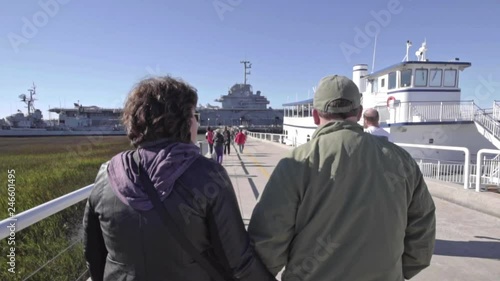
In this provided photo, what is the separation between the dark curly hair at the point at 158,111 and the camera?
1.55 metres

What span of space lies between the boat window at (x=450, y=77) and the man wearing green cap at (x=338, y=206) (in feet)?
61.2

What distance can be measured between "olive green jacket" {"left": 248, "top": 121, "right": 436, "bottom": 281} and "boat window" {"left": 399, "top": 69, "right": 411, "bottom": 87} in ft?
56.9

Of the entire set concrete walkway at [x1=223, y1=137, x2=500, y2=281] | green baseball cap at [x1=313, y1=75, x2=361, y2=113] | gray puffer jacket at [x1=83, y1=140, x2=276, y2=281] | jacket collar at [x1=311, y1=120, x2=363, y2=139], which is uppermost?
green baseball cap at [x1=313, y1=75, x2=361, y2=113]

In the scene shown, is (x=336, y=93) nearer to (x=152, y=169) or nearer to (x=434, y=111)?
(x=152, y=169)

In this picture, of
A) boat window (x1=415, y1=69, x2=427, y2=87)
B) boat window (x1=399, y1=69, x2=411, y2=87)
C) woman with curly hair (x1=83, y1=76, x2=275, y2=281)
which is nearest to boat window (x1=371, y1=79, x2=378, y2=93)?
boat window (x1=399, y1=69, x2=411, y2=87)

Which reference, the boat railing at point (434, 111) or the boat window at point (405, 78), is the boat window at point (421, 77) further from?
the boat railing at point (434, 111)

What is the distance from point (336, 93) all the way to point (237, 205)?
2.54ft

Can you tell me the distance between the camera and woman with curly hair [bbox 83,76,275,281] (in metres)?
1.42

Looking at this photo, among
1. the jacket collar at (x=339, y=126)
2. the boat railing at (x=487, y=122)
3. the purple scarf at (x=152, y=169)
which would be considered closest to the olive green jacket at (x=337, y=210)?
the jacket collar at (x=339, y=126)

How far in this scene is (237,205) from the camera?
1.57 m

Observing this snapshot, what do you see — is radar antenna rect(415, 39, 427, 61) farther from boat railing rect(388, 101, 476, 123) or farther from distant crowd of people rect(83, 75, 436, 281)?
distant crowd of people rect(83, 75, 436, 281)

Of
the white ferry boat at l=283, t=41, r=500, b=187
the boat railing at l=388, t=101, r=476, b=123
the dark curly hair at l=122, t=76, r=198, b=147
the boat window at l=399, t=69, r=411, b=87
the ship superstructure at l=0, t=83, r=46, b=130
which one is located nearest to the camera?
the dark curly hair at l=122, t=76, r=198, b=147

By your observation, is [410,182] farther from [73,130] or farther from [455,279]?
[73,130]

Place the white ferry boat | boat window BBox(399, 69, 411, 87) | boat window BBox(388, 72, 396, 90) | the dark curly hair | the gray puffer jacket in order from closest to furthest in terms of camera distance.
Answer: the gray puffer jacket → the dark curly hair → the white ferry boat → boat window BBox(399, 69, 411, 87) → boat window BBox(388, 72, 396, 90)
